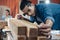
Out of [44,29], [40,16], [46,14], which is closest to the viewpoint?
[44,29]

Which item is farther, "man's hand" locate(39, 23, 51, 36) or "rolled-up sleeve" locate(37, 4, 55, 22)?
"rolled-up sleeve" locate(37, 4, 55, 22)

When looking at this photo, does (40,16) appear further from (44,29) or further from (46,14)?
(44,29)

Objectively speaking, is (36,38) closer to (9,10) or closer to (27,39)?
(27,39)

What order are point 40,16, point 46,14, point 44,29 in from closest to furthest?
point 44,29 → point 46,14 → point 40,16

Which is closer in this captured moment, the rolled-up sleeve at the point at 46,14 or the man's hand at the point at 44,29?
the man's hand at the point at 44,29

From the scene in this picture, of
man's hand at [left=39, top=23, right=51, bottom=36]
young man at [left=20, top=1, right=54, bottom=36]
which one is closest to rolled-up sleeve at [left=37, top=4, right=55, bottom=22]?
young man at [left=20, top=1, right=54, bottom=36]

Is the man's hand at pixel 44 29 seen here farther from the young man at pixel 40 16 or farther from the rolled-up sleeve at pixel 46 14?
the rolled-up sleeve at pixel 46 14

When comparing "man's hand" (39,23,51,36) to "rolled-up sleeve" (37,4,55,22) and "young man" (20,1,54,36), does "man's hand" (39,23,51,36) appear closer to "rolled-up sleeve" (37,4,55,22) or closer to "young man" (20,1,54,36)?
"young man" (20,1,54,36)

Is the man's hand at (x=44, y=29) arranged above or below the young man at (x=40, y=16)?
below

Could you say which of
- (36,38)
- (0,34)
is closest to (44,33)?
(36,38)

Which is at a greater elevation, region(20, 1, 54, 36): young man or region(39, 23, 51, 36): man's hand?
region(20, 1, 54, 36): young man

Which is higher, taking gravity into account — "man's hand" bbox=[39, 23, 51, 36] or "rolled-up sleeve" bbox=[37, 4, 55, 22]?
"rolled-up sleeve" bbox=[37, 4, 55, 22]

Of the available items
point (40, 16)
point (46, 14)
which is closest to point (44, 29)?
point (46, 14)

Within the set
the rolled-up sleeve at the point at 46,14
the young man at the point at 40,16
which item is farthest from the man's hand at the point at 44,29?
the rolled-up sleeve at the point at 46,14
